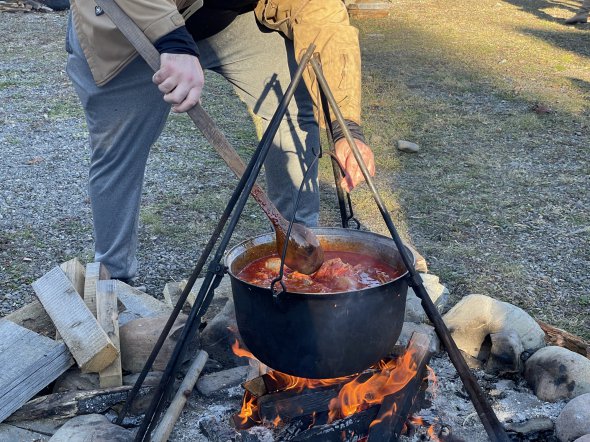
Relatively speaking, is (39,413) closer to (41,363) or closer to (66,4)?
(41,363)

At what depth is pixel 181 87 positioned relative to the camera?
2.04 meters

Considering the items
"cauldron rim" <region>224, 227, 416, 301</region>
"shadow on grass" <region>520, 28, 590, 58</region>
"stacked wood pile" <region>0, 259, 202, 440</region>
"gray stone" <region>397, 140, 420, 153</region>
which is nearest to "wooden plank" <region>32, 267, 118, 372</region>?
"stacked wood pile" <region>0, 259, 202, 440</region>

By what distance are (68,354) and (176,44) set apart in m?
1.13

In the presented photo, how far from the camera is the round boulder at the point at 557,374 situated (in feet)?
8.06

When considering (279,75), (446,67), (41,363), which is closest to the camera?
(41,363)

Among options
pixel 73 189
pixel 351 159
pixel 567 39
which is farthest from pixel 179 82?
pixel 567 39

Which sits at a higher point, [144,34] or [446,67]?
[144,34]

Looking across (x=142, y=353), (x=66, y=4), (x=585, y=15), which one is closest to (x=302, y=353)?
(x=142, y=353)

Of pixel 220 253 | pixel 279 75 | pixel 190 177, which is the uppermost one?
pixel 279 75

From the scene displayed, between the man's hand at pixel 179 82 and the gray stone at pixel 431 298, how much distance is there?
141 cm

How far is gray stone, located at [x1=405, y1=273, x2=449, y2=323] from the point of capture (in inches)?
117

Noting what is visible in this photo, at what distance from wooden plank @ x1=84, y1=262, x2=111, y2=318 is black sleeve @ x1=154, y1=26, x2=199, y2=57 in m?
1.07

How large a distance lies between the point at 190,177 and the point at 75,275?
2.35 m

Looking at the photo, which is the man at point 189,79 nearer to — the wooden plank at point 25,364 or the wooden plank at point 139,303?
the wooden plank at point 139,303
